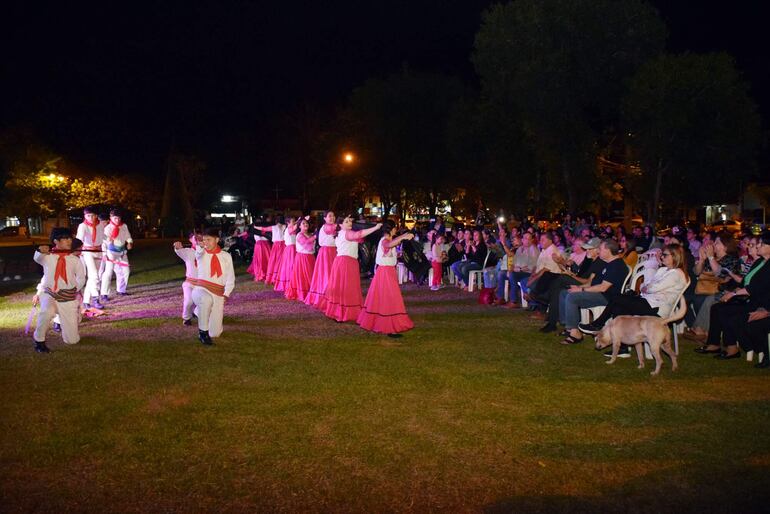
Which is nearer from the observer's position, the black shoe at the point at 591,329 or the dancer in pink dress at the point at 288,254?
the black shoe at the point at 591,329

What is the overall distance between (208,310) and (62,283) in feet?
6.81

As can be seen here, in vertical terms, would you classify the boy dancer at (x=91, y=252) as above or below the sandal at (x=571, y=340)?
above

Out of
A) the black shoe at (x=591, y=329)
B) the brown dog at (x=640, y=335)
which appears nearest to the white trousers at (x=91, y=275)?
the black shoe at (x=591, y=329)

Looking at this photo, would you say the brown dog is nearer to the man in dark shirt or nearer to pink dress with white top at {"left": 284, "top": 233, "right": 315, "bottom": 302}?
the man in dark shirt

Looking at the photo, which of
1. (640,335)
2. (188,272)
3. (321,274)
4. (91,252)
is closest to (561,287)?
(640,335)

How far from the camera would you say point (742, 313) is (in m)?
8.52

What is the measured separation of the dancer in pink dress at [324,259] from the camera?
42.4 ft

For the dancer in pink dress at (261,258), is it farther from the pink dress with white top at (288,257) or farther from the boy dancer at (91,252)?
the boy dancer at (91,252)

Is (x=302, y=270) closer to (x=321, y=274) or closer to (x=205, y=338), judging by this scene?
(x=321, y=274)

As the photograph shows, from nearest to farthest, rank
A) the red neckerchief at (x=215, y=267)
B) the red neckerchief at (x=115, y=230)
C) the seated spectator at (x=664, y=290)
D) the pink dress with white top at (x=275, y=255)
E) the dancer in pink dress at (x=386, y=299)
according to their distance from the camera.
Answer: the seated spectator at (x=664, y=290)
the red neckerchief at (x=215, y=267)
the dancer in pink dress at (x=386, y=299)
the red neckerchief at (x=115, y=230)
the pink dress with white top at (x=275, y=255)

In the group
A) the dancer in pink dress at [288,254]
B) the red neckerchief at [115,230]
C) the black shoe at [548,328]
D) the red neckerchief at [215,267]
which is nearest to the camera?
the red neckerchief at [215,267]

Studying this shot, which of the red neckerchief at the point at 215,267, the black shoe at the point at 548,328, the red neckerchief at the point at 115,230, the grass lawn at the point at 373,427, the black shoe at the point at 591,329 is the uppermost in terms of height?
the red neckerchief at the point at 115,230

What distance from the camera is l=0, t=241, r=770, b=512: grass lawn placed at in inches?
188

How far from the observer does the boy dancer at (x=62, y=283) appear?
9453 millimetres
